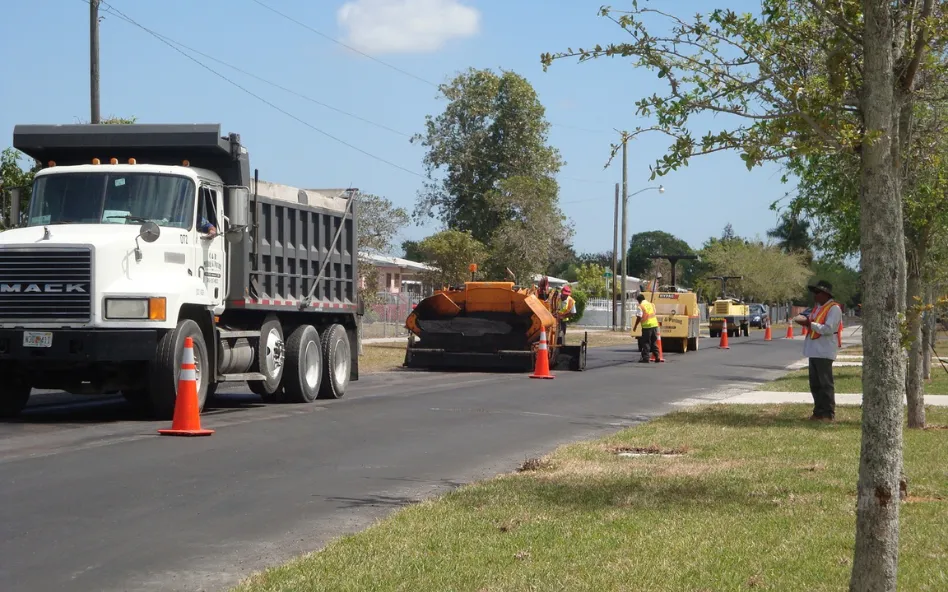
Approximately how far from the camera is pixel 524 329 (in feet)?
78.7

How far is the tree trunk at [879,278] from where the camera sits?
5277 millimetres

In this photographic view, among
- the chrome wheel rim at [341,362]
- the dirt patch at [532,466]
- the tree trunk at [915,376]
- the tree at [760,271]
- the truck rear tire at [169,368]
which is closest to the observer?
the dirt patch at [532,466]

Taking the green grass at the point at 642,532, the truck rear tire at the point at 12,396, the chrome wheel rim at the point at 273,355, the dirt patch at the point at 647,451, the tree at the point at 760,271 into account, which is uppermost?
the tree at the point at 760,271

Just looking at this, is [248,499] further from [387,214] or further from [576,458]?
[387,214]

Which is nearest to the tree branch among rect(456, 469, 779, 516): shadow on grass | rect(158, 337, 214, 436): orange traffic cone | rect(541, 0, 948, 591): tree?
rect(541, 0, 948, 591): tree

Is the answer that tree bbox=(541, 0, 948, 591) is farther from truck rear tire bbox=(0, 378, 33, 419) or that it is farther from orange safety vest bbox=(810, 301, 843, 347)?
truck rear tire bbox=(0, 378, 33, 419)

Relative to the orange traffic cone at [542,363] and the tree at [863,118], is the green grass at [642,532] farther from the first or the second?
the orange traffic cone at [542,363]

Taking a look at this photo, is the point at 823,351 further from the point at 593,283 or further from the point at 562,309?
the point at 593,283

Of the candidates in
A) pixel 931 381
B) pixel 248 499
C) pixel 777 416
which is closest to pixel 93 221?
pixel 248 499

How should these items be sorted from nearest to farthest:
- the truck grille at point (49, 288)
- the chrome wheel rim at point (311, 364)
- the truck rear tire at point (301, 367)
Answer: the truck grille at point (49, 288) < the truck rear tire at point (301, 367) < the chrome wheel rim at point (311, 364)

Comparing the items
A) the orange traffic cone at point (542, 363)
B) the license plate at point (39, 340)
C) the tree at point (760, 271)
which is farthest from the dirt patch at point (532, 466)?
the tree at point (760, 271)

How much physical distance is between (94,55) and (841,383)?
51.5ft

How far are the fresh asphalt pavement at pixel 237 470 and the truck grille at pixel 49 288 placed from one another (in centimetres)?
123

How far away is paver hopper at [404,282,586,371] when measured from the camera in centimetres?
2397
